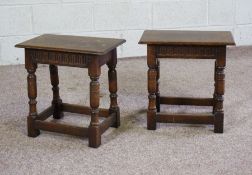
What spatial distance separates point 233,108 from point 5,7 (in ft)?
6.96

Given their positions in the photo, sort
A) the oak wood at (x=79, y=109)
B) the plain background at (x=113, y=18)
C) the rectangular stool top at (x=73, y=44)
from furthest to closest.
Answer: the plain background at (x=113, y=18) < the oak wood at (x=79, y=109) < the rectangular stool top at (x=73, y=44)

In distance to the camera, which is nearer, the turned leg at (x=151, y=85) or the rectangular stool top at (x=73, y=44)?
the rectangular stool top at (x=73, y=44)

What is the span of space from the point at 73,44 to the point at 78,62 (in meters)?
0.13

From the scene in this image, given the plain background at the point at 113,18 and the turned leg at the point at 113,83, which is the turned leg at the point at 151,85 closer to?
the turned leg at the point at 113,83

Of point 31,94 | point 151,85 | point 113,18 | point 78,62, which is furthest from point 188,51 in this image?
point 113,18

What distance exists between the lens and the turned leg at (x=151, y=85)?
8.33 feet

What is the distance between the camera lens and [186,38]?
2568 mm

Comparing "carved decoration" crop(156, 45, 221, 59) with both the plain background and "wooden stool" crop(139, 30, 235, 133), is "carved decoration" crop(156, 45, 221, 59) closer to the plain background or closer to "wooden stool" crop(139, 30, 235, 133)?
"wooden stool" crop(139, 30, 235, 133)

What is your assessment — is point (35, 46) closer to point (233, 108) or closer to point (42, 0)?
point (233, 108)

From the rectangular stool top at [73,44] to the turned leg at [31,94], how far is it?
3.9 inches

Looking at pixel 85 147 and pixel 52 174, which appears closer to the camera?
pixel 52 174

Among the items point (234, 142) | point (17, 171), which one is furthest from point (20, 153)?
point (234, 142)

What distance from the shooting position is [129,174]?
2.17 meters

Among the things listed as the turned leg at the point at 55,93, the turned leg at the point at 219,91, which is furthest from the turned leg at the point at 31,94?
the turned leg at the point at 219,91
